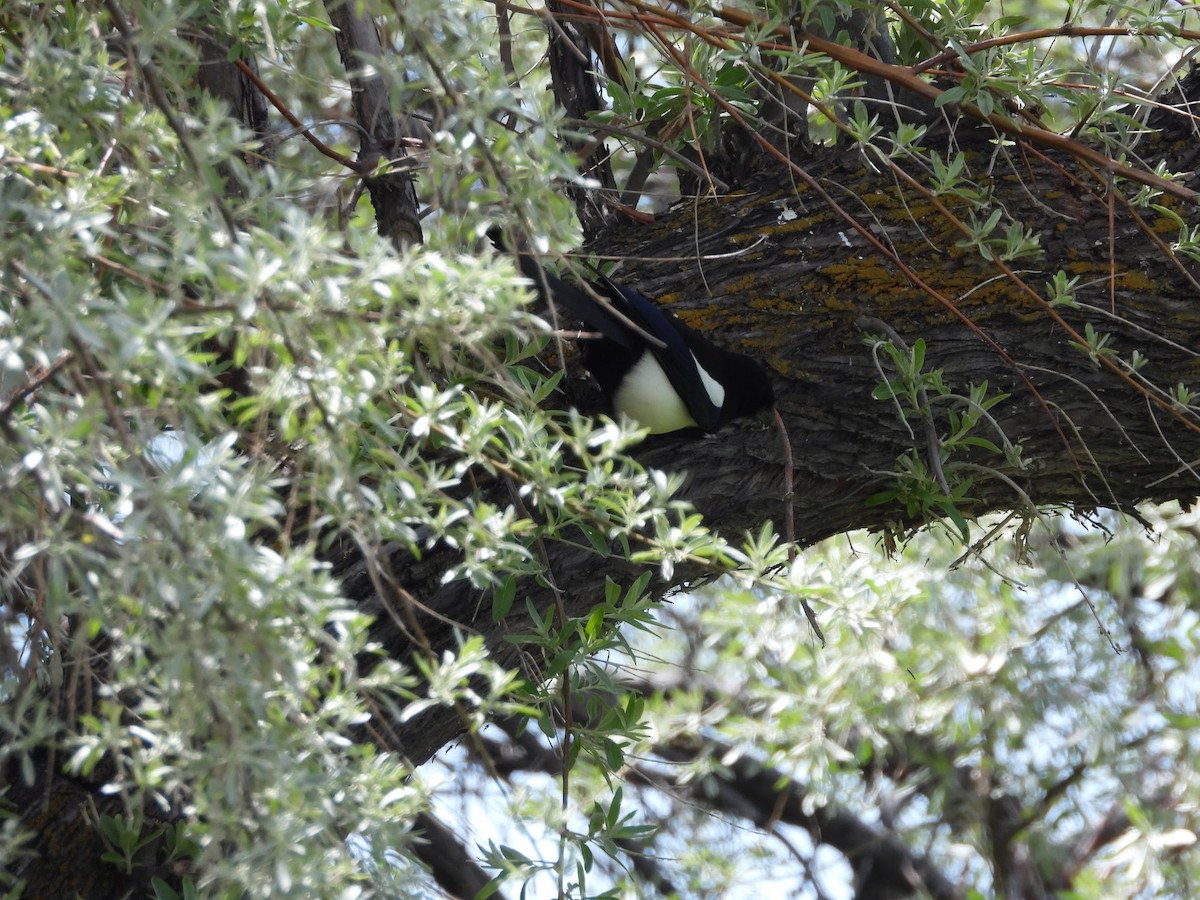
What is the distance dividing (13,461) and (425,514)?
15.6 inches

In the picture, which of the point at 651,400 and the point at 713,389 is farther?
the point at 651,400

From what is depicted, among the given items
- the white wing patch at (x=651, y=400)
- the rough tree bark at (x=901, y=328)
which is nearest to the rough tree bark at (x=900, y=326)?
the rough tree bark at (x=901, y=328)

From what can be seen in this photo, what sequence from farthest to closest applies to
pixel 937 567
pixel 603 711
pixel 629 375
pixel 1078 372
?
pixel 937 567, pixel 629 375, pixel 1078 372, pixel 603 711

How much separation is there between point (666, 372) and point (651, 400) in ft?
0.22

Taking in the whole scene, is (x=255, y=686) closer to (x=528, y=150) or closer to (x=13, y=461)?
(x=13, y=461)

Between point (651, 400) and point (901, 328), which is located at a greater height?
point (901, 328)

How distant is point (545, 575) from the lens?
1897mm

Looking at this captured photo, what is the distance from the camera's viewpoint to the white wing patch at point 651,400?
2291mm

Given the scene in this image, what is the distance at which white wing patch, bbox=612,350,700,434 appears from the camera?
229 centimetres

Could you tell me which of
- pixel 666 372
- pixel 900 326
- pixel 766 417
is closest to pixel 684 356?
pixel 666 372

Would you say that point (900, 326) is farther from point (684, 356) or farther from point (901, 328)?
point (684, 356)

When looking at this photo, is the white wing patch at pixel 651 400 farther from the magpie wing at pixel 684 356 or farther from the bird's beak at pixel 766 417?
the bird's beak at pixel 766 417

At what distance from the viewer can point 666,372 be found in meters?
2.32

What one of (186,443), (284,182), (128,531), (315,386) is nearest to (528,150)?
(284,182)
